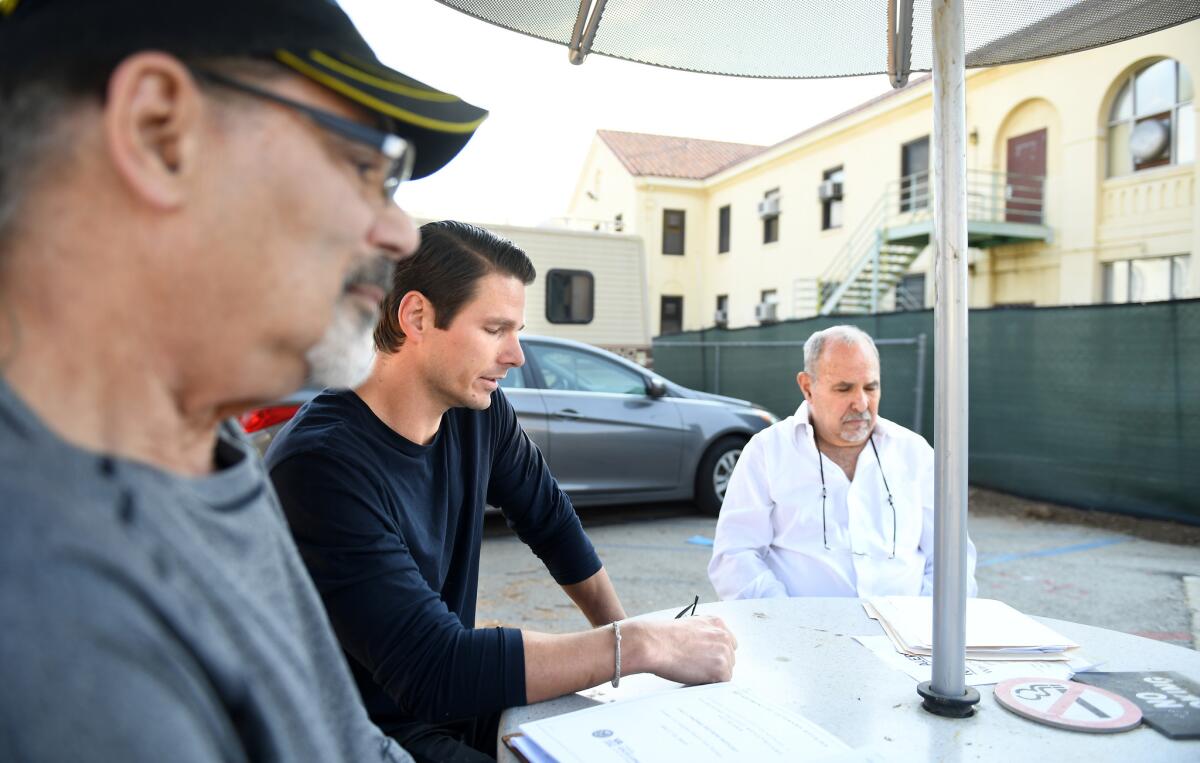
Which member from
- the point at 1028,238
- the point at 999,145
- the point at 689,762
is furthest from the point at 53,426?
the point at 999,145

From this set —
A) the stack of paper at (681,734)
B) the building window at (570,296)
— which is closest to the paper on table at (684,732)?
the stack of paper at (681,734)

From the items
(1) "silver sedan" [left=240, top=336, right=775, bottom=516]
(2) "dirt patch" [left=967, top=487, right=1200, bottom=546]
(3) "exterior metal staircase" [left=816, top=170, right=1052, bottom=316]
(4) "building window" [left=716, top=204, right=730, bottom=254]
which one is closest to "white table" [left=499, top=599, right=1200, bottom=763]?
(1) "silver sedan" [left=240, top=336, right=775, bottom=516]

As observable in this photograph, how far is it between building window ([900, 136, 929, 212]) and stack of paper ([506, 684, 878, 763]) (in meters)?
17.9

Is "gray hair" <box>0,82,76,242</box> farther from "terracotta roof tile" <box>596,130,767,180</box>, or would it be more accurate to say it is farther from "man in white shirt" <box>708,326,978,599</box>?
"terracotta roof tile" <box>596,130,767,180</box>

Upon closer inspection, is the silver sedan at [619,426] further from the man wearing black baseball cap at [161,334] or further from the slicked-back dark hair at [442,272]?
the man wearing black baseball cap at [161,334]

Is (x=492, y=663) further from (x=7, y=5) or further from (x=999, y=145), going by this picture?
(x=999, y=145)

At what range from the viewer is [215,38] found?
73 cm

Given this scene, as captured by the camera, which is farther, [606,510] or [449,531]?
[606,510]

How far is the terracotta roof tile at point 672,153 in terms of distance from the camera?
28.0m

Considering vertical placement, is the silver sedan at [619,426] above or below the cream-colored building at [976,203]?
below

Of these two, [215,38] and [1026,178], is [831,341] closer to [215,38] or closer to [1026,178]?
[215,38]

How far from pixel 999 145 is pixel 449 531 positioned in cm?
1706

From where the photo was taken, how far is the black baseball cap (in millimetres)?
697

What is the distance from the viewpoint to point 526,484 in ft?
7.37
